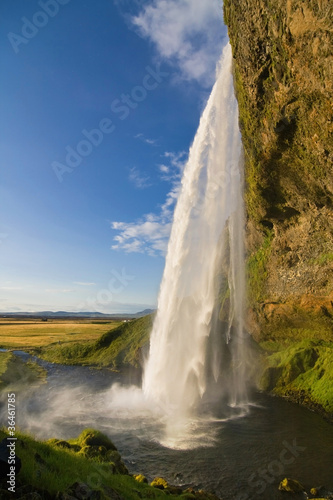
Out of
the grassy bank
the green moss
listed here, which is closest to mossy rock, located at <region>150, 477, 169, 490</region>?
the grassy bank

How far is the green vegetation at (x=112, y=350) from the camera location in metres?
50.6

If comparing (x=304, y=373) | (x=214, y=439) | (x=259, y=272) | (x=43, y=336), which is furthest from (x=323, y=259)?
(x=43, y=336)

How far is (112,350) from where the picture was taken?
5450cm

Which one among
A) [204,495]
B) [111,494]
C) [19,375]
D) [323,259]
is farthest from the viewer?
[19,375]

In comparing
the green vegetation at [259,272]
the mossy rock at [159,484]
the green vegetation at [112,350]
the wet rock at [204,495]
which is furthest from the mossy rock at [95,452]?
the green vegetation at [112,350]

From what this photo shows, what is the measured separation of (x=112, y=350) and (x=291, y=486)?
4536 cm

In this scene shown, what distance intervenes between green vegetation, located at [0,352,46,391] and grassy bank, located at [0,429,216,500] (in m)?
24.8

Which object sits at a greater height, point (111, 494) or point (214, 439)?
point (111, 494)

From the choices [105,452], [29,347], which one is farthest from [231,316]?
[29,347]

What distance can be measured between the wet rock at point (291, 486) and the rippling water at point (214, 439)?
313mm

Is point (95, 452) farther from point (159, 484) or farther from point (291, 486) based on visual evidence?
point (291, 486)

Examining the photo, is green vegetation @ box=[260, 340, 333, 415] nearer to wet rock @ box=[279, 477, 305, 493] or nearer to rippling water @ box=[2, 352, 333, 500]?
rippling water @ box=[2, 352, 333, 500]

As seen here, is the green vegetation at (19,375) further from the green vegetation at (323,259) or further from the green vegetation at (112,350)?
the green vegetation at (323,259)

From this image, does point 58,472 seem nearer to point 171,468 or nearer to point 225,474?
point 171,468
